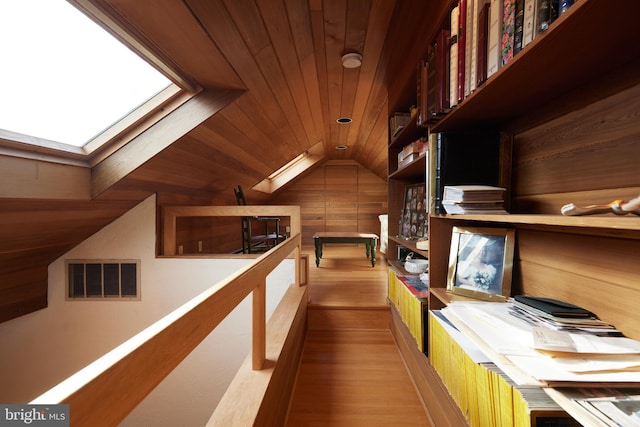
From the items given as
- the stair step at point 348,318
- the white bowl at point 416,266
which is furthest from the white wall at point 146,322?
the white bowl at point 416,266

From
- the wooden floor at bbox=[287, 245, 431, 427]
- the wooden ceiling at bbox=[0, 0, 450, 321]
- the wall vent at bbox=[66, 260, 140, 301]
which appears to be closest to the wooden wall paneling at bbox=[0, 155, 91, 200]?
the wooden ceiling at bbox=[0, 0, 450, 321]

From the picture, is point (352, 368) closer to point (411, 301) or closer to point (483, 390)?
point (411, 301)

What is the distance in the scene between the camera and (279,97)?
7.49 feet

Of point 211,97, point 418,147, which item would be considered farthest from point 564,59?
point 211,97

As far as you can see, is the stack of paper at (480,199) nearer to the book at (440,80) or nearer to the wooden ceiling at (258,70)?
the book at (440,80)

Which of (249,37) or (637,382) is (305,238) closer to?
(249,37)

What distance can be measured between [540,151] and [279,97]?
185 cm

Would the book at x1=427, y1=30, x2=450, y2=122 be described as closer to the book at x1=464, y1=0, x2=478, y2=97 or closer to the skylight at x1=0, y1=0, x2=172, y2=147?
the book at x1=464, y1=0, x2=478, y2=97

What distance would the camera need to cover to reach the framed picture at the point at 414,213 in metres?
1.95

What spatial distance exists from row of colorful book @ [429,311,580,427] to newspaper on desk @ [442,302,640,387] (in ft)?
0.31

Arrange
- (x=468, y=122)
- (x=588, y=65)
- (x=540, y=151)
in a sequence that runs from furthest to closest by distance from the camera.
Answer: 1. (x=468, y=122)
2. (x=540, y=151)
3. (x=588, y=65)

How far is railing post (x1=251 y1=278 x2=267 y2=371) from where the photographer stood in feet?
3.54

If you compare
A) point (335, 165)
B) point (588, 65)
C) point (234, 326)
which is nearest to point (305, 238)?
point (335, 165)

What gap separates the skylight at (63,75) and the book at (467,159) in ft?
5.34
